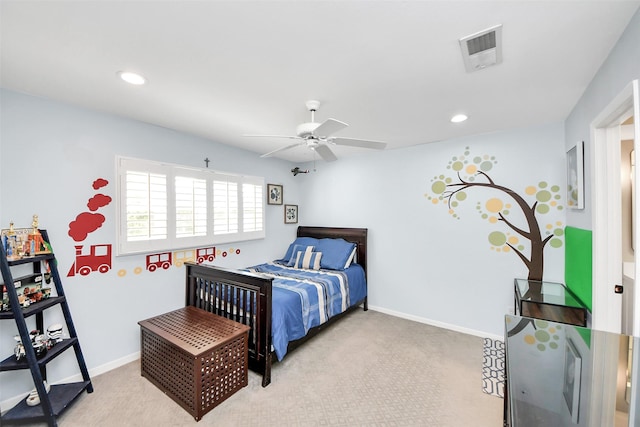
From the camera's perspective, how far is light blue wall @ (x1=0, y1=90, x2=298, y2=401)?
2.02m

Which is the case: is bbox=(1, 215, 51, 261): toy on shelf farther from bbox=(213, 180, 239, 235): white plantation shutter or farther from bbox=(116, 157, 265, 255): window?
bbox=(213, 180, 239, 235): white plantation shutter

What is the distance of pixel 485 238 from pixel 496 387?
1.56m

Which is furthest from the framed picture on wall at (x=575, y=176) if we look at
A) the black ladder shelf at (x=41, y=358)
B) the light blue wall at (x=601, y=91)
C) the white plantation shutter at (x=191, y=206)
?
the black ladder shelf at (x=41, y=358)

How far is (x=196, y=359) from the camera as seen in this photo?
1.87m

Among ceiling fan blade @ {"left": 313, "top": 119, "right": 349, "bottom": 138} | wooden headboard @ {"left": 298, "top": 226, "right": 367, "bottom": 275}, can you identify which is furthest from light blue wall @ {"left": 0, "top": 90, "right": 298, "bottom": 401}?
wooden headboard @ {"left": 298, "top": 226, "right": 367, "bottom": 275}

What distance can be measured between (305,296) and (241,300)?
646 millimetres

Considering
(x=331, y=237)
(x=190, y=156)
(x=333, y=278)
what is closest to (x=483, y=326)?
(x=333, y=278)

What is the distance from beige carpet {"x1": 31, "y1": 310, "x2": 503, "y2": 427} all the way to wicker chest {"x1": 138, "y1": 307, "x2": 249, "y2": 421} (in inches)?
2.9

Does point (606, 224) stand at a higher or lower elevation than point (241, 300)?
higher

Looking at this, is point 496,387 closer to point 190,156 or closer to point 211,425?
point 211,425

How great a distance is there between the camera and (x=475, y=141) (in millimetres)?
3199

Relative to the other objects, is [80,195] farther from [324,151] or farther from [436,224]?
[436,224]

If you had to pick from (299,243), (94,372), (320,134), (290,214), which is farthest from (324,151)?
(94,372)

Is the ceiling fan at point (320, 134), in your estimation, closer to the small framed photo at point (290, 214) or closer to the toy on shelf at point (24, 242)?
the toy on shelf at point (24, 242)
